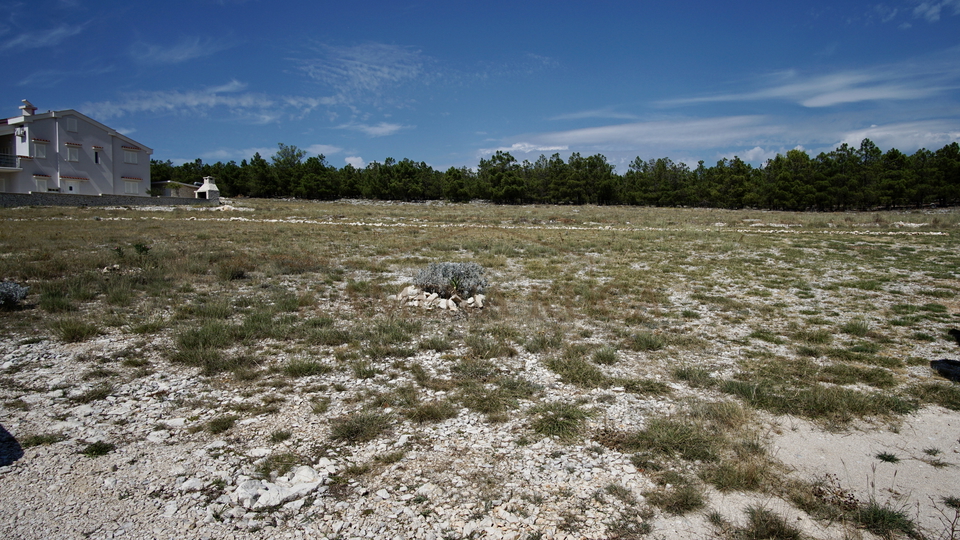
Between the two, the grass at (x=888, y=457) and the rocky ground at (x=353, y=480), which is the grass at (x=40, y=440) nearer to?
the rocky ground at (x=353, y=480)

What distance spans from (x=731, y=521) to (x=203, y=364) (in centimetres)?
802

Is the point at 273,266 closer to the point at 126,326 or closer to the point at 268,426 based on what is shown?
the point at 126,326

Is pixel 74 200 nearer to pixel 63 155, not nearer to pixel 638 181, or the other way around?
pixel 63 155

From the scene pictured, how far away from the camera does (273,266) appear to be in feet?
56.7

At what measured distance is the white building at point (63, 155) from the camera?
54281 mm

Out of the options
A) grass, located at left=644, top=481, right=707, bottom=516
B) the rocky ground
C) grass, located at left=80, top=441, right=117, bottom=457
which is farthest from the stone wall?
grass, located at left=644, top=481, right=707, bottom=516

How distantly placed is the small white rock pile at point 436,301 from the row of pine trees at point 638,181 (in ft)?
286

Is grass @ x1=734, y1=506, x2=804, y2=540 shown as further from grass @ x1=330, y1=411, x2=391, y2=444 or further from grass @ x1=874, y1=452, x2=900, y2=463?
grass @ x1=330, y1=411, x2=391, y2=444

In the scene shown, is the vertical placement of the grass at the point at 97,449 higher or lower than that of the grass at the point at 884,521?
lower

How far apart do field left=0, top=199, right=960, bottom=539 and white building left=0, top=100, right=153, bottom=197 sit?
54507mm

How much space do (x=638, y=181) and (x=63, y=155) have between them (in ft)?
318

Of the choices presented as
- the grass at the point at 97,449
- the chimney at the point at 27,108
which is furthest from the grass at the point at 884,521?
the chimney at the point at 27,108

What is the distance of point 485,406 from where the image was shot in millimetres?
6883

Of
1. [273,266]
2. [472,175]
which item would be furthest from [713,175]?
[273,266]
